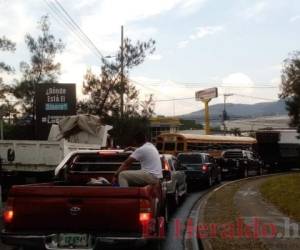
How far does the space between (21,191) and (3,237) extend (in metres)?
0.61

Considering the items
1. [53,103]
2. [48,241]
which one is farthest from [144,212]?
[53,103]

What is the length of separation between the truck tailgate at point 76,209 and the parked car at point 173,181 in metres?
7.58

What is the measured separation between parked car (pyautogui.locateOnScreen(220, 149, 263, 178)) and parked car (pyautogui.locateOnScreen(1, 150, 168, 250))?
2771 centimetres

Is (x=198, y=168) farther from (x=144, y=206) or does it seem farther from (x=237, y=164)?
(x=144, y=206)

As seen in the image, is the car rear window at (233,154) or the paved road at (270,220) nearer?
the paved road at (270,220)

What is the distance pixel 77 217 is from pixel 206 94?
3759 inches

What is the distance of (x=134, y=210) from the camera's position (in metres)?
7.89

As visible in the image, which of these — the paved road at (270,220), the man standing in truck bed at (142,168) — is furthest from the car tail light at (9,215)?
the paved road at (270,220)

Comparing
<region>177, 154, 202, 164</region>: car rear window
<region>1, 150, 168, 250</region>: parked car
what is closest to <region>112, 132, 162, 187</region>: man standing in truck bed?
<region>1, 150, 168, 250</region>: parked car

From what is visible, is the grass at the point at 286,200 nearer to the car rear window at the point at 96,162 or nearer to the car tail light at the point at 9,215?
the car rear window at the point at 96,162

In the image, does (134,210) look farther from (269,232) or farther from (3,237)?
(269,232)

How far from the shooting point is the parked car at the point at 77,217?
7895 mm

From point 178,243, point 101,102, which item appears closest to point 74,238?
point 178,243

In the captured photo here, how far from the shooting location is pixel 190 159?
89.9 feet
